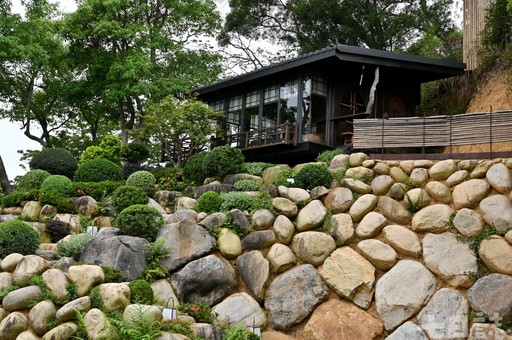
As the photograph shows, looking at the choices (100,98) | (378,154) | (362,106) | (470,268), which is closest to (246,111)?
(362,106)

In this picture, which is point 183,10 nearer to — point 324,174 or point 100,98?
point 100,98

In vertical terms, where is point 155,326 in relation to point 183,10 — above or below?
below

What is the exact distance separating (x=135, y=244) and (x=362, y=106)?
9.84m

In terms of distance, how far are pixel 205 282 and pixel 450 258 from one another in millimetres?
5265

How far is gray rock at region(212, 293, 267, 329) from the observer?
14.5m

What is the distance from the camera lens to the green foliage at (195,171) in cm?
2044

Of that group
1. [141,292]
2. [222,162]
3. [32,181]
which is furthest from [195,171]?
[141,292]

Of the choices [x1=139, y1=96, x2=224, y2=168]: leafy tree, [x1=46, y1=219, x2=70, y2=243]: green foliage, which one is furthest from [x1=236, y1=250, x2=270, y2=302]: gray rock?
[x1=139, y1=96, x2=224, y2=168]: leafy tree

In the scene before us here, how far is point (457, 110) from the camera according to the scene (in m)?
22.4

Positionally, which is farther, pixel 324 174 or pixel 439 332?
pixel 324 174

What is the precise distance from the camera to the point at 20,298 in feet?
43.1

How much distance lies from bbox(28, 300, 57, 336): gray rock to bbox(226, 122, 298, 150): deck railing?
390 inches

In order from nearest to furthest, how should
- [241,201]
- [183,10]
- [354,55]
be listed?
[241,201] < [354,55] < [183,10]

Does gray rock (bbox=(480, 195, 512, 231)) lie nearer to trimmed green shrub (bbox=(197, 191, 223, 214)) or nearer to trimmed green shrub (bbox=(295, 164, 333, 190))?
trimmed green shrub (bbox=(295, 164, 333, 190))
